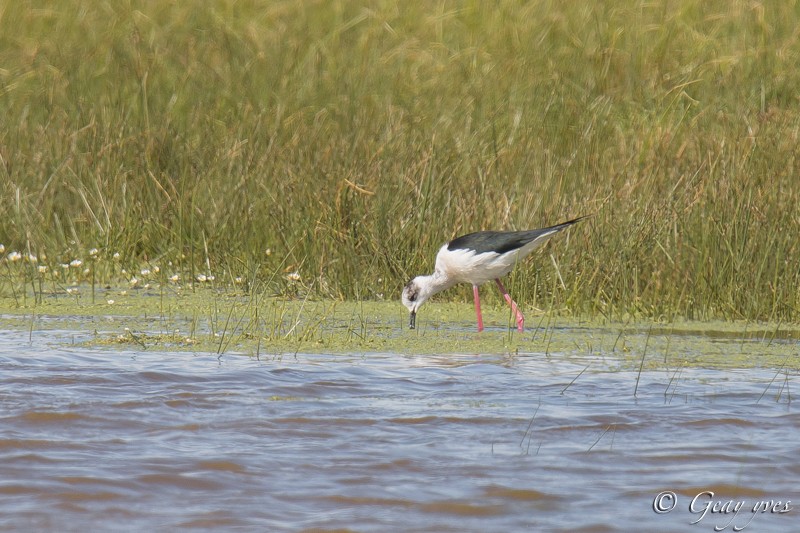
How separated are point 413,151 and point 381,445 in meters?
4.32

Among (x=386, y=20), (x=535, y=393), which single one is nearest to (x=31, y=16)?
(x=386, y=20)

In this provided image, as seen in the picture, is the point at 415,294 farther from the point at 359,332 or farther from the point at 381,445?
the point at 381,445

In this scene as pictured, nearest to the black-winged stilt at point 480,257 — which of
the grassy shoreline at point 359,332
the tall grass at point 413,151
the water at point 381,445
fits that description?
the grassy shoreline at point 359,332

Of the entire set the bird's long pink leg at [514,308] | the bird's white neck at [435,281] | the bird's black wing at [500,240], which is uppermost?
the bird's black wing at [500,240]

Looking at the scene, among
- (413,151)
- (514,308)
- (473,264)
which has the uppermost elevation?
(413,151)

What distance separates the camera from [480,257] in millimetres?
7109

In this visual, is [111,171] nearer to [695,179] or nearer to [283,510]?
→ [695,179]

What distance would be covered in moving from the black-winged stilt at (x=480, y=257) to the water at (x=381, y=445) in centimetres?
133

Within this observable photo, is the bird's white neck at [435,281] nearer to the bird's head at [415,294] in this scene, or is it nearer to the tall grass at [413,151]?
the bird's head at [415,294]

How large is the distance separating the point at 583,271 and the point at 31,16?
23.3 ft

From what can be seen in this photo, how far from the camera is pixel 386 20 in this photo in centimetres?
1252

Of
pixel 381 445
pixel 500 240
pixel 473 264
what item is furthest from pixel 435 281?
pixel 381 445

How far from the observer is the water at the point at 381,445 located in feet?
12.1

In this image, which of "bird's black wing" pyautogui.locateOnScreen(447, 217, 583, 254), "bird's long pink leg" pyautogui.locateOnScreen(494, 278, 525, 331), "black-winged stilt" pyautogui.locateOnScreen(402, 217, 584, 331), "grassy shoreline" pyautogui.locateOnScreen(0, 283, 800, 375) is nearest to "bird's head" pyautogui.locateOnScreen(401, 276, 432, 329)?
"black-winged stilt" pyautogui.locateOnScreen(402, 217, 584, 331)
